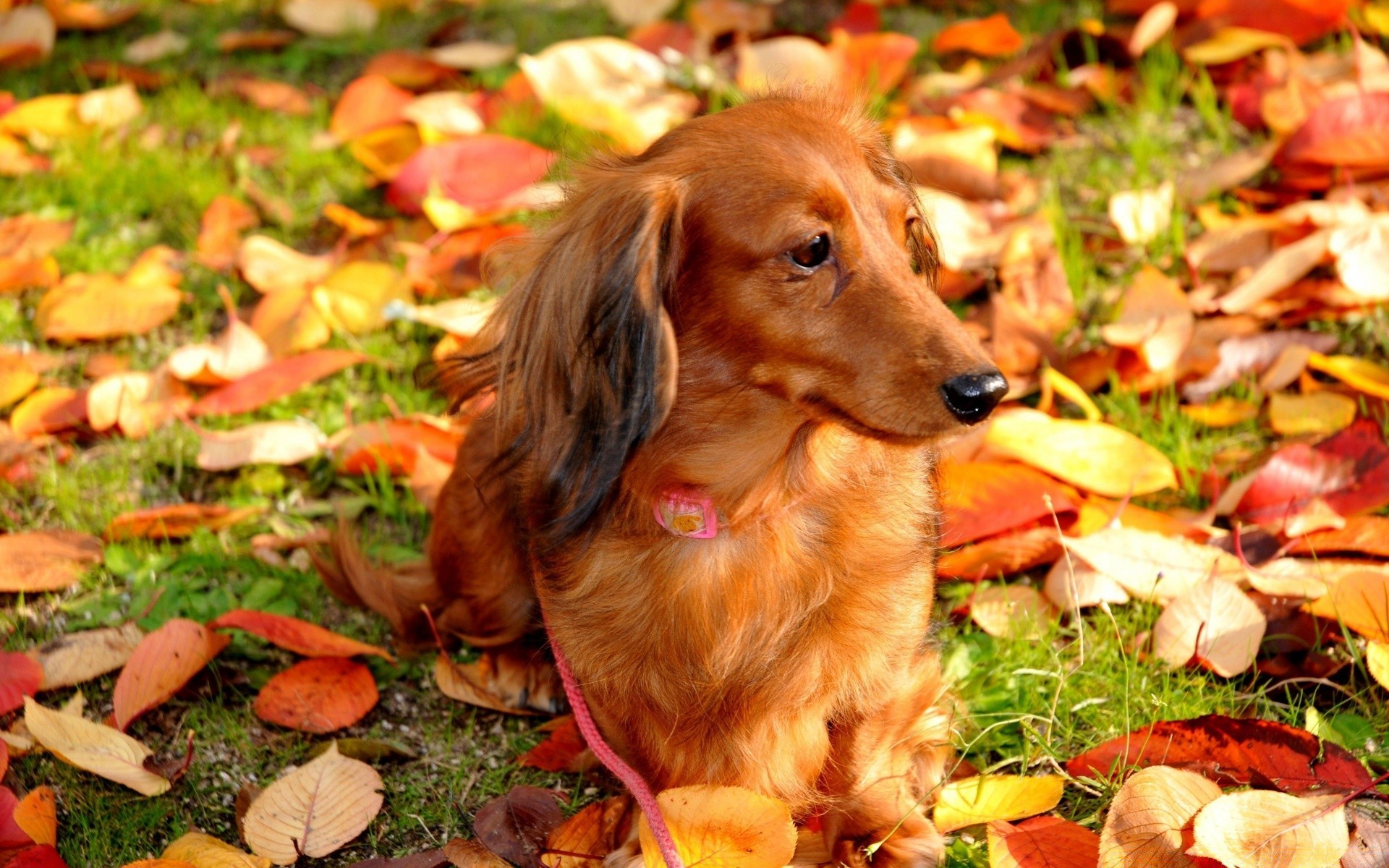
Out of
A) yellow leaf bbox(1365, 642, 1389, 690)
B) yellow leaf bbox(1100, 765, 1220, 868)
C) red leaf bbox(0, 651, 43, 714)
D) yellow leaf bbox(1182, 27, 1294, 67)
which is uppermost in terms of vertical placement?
yellow leaf bbox(1182, 27, 1294, 67)

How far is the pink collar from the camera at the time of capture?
213 centimetres

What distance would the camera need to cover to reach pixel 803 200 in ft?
6.57

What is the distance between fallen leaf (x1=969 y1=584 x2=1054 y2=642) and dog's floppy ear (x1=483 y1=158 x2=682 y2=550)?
2.94 feet

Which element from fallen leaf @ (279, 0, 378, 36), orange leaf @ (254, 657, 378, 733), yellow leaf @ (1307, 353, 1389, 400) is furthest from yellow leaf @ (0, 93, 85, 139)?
yellow leaf @ (1307, 353, 1389, 400)

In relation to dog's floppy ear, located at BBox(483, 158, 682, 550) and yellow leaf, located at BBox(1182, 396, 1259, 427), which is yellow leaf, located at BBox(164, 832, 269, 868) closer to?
dog's floppy ear, located at BBox(483, 158, 682, 550)

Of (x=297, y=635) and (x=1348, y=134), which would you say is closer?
(x=297, y=635)

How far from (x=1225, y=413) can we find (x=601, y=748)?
1.62m

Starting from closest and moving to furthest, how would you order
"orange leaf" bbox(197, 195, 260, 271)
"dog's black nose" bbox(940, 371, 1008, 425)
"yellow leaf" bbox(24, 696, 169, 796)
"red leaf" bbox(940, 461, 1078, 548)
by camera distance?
"dog's black nose" bbox(940, 371, 1008, 425), "yellow leaf" bbox(24, 696, 169, 796), "red leaf" bbox(940, 461, 1078, 548), "orange leaf" bbox(197, 195, 260, 271)

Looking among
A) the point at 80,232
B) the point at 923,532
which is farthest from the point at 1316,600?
the point at 80,232

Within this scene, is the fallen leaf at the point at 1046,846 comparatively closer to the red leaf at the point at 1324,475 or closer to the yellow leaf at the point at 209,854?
the red leaf at the point at 1324,475

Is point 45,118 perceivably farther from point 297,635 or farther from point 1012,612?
point 1012,612

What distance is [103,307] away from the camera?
3691 millimetres

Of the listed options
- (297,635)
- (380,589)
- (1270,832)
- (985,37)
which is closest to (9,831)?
(297,635)

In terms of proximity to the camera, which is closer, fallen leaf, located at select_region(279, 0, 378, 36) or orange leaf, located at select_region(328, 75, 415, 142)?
orange leaf, located at select_region(328, 75, 415, 142)
